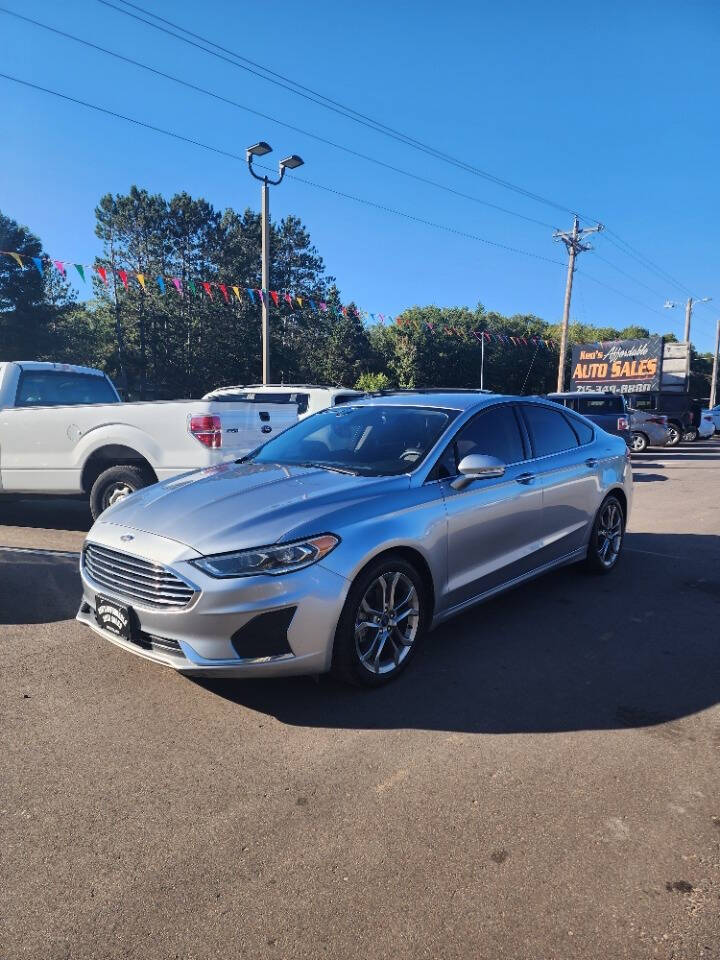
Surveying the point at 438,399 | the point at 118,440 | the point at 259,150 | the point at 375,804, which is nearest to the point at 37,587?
the point at 118,440

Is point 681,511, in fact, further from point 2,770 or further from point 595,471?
point 2,770

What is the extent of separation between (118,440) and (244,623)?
4313 mm

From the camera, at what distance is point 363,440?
4.46 meters

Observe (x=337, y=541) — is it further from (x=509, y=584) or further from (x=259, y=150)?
(x=259, y=150)

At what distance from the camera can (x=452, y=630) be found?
4.43 meters

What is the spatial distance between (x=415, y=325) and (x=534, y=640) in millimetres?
55298

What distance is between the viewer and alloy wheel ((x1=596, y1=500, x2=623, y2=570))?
19.0 ft

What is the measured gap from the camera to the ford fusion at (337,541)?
121 inches

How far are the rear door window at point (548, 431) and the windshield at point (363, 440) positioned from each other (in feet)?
3.06

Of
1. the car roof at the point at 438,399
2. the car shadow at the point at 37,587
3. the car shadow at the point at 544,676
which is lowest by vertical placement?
the car shadow at the point at 37,587

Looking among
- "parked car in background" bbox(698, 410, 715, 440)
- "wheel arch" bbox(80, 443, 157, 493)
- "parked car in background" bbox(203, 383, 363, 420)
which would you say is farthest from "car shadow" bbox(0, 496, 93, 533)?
"parked car in background" bbox(698, 410, 715, 440)

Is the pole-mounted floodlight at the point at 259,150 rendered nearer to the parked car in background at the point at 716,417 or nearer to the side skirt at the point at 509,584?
the side skirt at the point at 509,584

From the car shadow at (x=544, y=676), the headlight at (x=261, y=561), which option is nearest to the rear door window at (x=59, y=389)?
the headlight at (x=261, y=561)

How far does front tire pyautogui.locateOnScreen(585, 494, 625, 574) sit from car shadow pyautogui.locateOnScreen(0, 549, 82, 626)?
4.19m
